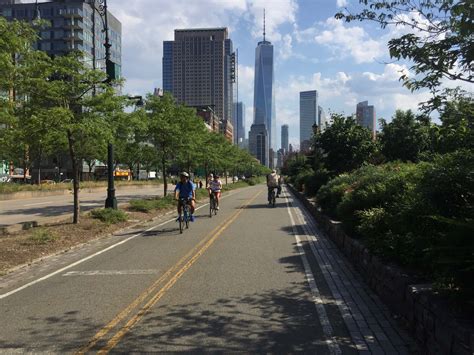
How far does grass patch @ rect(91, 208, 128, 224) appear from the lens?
57.0 feet

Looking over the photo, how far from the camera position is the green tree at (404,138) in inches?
1080

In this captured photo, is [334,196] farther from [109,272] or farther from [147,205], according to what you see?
[147,205]

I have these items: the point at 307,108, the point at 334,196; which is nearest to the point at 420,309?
the point at 334,196

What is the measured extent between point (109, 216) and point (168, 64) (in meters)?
127

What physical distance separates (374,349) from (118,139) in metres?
16.0

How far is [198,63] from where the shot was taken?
139 meters

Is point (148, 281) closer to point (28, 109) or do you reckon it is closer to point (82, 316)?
point (82, 316)

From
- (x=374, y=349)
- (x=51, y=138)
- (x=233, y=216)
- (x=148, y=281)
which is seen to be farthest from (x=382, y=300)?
(x=233, y=216)

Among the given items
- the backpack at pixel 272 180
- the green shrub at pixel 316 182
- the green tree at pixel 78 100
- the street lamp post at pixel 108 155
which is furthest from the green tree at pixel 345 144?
the green tree at pixel 78 100

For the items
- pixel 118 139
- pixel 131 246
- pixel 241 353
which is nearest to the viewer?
pixel 241 353

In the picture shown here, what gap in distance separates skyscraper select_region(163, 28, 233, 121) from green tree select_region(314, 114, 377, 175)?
104705mm

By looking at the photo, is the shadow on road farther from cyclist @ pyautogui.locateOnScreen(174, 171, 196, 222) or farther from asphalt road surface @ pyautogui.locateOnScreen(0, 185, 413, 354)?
cyclist @ pyautogui.locateOnScreen(174, 171, 196, 222)

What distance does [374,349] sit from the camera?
5.03m

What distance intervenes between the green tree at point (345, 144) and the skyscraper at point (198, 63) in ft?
344
